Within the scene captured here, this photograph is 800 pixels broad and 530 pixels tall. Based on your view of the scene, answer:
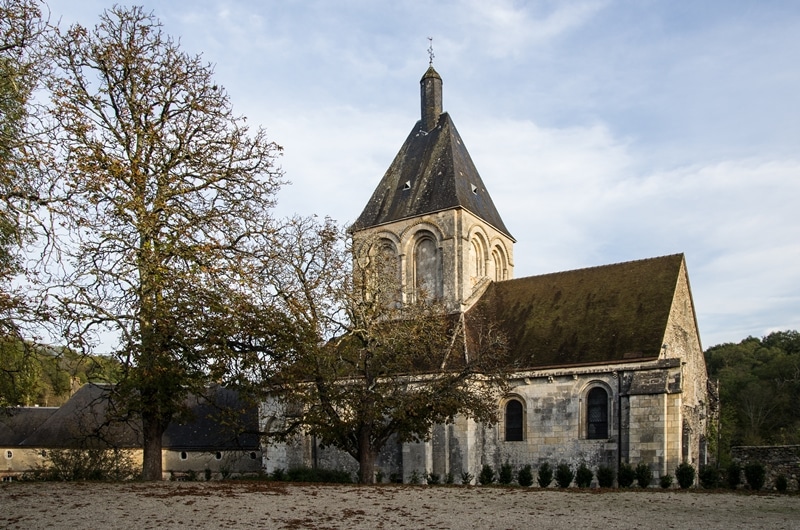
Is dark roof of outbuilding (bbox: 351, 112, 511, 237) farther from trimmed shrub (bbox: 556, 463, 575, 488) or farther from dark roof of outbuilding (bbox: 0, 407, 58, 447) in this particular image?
dark roof of outbuilding (bbox: 0, 407, 58, 447)

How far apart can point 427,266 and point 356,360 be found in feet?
35.9

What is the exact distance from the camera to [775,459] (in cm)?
2264

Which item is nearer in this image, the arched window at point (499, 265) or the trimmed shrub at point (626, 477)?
the trimmed shrub at point (626, 477)

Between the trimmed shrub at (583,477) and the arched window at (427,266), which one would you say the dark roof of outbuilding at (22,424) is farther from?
the trimmed shrub at (583,477)

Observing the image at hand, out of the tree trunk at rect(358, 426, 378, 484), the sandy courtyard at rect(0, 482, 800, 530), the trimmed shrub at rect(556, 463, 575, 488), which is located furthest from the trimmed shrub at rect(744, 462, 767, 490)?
the tree trunk at rect(358, 426, 378, 484)

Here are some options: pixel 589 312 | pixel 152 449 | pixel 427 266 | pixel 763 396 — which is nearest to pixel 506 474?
pixel 589 312

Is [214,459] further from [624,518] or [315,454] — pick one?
[624,518]

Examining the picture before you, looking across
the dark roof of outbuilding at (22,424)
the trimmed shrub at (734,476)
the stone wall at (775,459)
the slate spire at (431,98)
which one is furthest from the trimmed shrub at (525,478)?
the dark roof of outbuilding at (22,424)

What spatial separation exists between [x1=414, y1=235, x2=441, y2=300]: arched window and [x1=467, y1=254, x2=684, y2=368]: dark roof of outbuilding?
6.66 feet

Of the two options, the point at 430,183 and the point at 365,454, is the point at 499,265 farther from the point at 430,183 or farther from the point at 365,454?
the point at 365,454

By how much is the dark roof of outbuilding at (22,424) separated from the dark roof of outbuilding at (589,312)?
24.4 meters

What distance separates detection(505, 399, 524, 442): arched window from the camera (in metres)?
25.1

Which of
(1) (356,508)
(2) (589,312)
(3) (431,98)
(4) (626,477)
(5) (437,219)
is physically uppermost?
(3) (431,98)

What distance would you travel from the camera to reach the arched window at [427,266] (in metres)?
29.9
